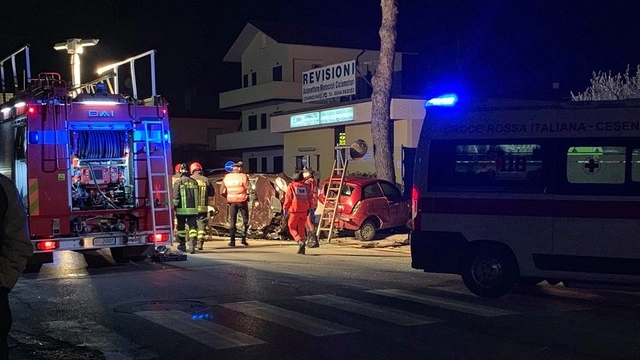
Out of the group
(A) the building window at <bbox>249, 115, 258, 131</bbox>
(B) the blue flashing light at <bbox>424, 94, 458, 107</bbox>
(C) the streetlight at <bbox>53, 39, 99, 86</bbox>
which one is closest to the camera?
(B) the blue flashing light at <bbox>424, 94, 458, 107</bbox>

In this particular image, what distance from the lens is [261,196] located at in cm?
1984

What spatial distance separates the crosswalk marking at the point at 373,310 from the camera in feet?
29.7

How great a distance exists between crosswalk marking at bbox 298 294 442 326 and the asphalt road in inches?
0.5

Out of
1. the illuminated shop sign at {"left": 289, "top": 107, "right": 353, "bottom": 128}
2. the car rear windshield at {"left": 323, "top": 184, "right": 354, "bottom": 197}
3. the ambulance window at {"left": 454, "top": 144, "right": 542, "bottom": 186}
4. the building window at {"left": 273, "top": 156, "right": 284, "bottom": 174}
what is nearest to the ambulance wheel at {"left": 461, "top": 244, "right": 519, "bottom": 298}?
the ambulance window at {"left": 454, "top": 144, "right": 542, "bottom": 186}

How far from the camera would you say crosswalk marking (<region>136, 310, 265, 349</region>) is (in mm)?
7977

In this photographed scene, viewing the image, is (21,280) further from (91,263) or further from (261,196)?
(261,196)

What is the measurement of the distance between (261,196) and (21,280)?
325 inches

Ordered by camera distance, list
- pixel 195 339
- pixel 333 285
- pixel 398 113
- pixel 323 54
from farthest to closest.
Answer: pixel 323 54 < pixel 398 113 < pixel 333 285 < pixel 195 339

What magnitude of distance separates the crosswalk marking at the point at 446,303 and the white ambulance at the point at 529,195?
0.46 m

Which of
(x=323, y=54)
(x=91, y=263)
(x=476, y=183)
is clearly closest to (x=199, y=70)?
(x=323, y=54)

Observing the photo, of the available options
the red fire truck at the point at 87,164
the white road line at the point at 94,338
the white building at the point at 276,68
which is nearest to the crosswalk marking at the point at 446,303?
the white road line at the point at 94,338

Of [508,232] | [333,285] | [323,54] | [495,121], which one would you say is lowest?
[333,285]

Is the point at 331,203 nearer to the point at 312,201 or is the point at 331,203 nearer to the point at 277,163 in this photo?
the point at 312,201

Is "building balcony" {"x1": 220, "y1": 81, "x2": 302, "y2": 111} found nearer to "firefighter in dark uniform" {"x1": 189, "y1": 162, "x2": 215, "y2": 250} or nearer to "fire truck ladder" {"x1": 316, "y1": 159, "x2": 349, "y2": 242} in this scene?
"fire truck ladder" {"x1": 316, "y1": 159, "x2": 349, "y2": 242}
